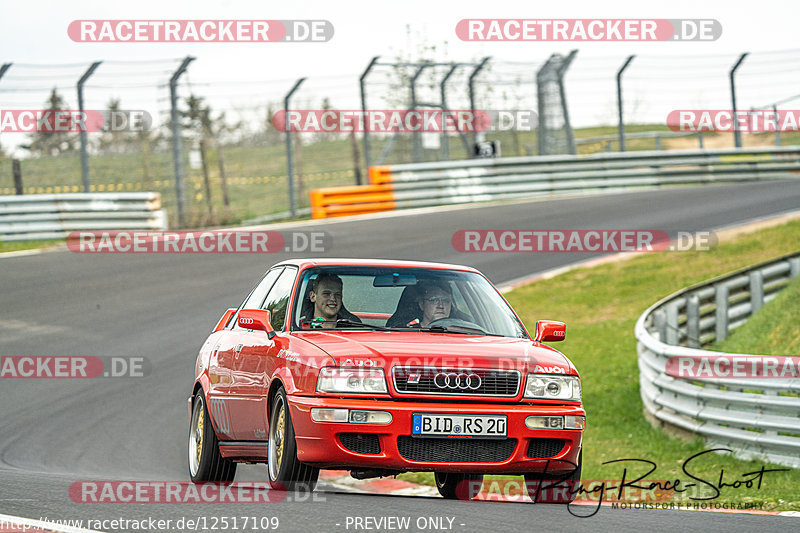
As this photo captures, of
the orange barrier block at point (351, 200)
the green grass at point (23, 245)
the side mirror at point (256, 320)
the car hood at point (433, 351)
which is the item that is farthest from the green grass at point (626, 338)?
the green grass at point (23, 245)

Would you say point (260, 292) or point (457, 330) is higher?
A: point (260, 292)

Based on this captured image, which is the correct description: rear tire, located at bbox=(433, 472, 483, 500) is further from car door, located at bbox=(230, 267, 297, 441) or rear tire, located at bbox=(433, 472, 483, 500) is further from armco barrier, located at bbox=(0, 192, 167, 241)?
armco barrier, located at bbox=(0, 192, 167, 241)

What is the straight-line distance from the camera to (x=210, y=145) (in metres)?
26.2

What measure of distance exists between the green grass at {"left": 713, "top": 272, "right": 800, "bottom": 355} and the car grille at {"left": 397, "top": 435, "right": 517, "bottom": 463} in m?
6.62

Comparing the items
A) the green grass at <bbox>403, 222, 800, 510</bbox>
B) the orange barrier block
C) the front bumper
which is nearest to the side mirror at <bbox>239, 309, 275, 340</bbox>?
the front bumper

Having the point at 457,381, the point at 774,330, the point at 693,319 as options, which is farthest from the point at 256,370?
the point at 693,319

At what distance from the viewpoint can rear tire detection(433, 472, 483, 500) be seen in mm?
7949

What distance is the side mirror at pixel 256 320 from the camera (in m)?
7.07

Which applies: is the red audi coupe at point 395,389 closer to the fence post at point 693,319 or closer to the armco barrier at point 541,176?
the fence post at point 693,319

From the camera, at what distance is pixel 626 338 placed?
49.5 ft

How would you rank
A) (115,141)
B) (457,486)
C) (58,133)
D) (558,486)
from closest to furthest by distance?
1. (558,486)
2. (457,486)
3. (58,133)
4. (115,141)

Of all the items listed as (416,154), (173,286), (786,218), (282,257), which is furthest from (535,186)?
(173,286)

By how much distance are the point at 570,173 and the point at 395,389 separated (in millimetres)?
21645

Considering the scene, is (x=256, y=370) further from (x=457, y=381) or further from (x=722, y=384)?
(x=722, y=384)
